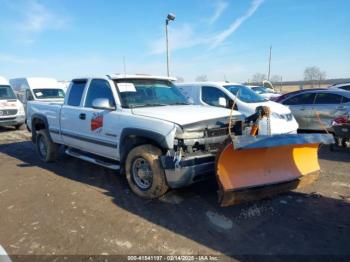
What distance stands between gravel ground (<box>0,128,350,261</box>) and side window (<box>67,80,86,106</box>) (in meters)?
1.57

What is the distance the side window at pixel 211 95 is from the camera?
31.3 feet

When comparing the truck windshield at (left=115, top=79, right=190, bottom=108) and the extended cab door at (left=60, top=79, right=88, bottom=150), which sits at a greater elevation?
the truck windshield at (left=115, top=79, right=190, bottom=108)

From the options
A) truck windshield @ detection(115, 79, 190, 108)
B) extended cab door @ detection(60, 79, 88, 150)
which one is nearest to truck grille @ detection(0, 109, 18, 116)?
extended cab door @ detection(60, 79, 88, 150)

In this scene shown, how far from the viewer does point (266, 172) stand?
5000 mm

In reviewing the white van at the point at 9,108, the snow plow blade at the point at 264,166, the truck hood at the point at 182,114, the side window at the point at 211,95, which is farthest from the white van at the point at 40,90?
the snow plow blade at the point at 264,166

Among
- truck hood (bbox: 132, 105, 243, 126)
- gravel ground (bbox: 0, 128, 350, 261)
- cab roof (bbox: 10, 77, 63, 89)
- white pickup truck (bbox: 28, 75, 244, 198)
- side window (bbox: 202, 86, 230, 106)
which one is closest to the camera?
gravel ground (bbox: 0, 128, 350, 261)

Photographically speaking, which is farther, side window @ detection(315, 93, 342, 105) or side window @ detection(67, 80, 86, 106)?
side window @ detection(315, 93, 342, 105)

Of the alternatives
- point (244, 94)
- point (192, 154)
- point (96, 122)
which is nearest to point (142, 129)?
point (192, 154)

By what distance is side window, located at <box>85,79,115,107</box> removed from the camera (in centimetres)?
595

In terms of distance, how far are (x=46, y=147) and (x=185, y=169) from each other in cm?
461

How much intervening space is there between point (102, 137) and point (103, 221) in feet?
5.97

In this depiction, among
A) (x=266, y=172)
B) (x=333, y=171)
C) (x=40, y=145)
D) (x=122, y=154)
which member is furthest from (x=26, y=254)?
(x=333, y=171)

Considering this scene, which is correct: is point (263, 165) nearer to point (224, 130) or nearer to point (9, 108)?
point (224, 130)

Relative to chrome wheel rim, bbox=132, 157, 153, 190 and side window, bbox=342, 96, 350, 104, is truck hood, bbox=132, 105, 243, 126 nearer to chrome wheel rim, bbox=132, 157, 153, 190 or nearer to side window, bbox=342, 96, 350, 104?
chrome wheel rim, bbox=132, 157, 153, 190
